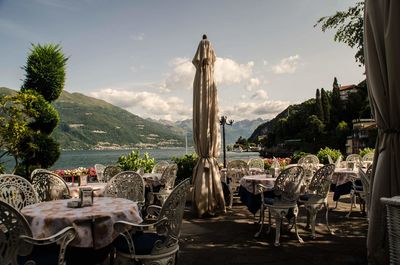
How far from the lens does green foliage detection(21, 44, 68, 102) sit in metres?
9.88

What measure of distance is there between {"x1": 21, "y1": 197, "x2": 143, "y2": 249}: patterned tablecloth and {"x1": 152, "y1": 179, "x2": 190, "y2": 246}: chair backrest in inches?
15.7

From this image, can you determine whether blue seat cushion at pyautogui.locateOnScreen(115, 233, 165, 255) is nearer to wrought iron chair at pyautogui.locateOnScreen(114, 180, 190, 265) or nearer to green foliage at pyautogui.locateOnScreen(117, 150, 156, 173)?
wrought iron chair at pyautogui.locateOnScreen(114, 180, 190, 265)

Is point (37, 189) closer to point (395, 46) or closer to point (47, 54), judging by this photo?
point (395, 46)

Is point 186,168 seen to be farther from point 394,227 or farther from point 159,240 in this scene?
point 394,227

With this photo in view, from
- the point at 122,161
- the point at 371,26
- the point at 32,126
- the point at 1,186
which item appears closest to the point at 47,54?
the point at 32,126

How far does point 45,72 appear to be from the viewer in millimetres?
10000

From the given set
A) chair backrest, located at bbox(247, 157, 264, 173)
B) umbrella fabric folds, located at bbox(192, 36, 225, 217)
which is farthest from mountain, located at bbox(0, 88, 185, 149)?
umbrella fabric folds, located at bbox(192, 36, 225, 217)

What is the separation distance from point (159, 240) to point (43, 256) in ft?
3.18

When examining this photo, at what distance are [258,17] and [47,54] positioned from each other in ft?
21.9

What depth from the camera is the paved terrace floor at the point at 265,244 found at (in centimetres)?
412

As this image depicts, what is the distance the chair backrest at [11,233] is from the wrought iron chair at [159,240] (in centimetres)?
77

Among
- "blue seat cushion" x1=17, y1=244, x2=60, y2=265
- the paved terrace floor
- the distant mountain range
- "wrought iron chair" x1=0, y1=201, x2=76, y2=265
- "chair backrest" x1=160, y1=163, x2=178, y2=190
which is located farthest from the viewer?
the distant mountain range

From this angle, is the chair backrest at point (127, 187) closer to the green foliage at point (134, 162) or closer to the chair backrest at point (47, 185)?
the chair backrest at point (47, 185)

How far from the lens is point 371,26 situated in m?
3.13
